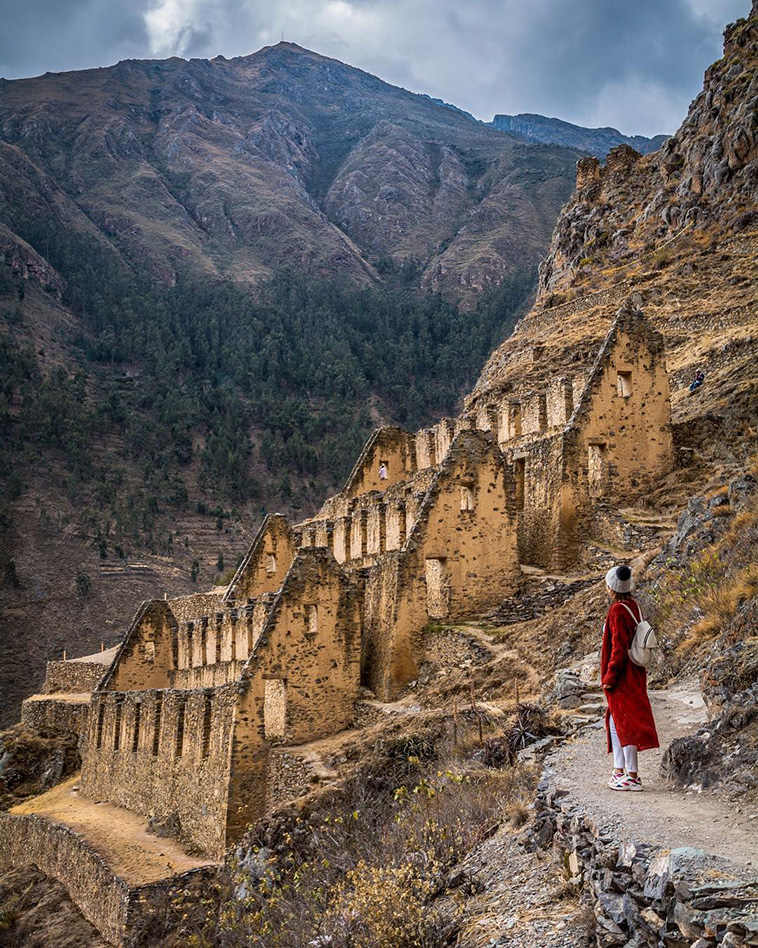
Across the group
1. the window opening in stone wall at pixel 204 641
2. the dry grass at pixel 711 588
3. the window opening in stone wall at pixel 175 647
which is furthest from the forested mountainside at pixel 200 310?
the dry grass at pixel 711 588

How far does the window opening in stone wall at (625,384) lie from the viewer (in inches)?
785

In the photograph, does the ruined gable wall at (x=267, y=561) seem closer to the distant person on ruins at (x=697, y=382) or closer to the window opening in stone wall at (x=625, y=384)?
the window opening in stone wall at (x=625, y=384)

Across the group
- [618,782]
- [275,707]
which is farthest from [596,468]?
[618,782]

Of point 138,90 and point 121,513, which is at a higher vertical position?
point 138,90

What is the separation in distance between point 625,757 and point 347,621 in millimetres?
11431

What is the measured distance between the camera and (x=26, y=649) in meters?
56.1

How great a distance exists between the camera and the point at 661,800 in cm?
691

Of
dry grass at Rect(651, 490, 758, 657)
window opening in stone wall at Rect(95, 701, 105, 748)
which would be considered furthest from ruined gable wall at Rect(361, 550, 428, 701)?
window opening in stone wall at Rect(95, 701, 105, 748)

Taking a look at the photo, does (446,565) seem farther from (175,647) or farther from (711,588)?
(175,647)

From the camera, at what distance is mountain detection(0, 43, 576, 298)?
12175 cm

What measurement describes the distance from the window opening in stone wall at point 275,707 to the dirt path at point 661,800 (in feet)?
29.4

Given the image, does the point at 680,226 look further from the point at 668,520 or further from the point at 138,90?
the point at 138,90

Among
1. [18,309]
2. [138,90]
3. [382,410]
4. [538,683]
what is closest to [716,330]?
[538,683]

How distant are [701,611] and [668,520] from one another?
8204 millimetres
